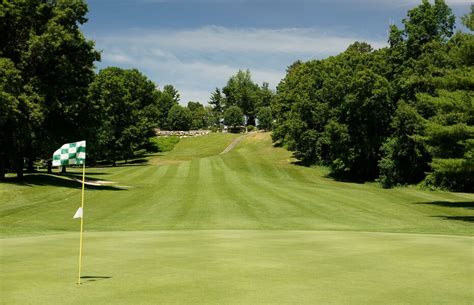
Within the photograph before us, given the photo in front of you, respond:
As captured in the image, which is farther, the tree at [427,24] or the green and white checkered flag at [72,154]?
the tree at [427,24]

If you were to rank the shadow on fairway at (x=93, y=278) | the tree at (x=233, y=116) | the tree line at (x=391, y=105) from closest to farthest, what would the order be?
the shadow on fairway at (x=93, y=278) → the tree line at (x=391, y=105) → the tree at (x=233, y=116)

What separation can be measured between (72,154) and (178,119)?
5578 inches

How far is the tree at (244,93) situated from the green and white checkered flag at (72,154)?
464 feet

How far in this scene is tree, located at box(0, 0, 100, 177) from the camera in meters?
38.2

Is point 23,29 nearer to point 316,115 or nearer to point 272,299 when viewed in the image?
point 272,299

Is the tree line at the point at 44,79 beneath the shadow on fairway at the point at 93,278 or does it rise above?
above

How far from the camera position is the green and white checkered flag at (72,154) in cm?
1138

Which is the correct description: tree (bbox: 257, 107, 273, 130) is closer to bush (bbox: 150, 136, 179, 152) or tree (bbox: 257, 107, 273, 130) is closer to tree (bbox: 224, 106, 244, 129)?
tree (bbox: 224, 106, 244, 129)

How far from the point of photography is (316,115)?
240 feet

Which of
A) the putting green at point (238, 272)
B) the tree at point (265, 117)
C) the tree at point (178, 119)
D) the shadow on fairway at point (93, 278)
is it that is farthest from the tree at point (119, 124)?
the shadow on fairway at point (93, 278)

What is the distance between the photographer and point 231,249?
1524cm

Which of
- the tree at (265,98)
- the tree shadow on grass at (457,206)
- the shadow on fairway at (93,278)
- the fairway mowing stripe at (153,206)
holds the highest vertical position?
the tree at (265,98)

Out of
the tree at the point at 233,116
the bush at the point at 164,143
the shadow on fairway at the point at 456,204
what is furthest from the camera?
the tree at the point at 233,116

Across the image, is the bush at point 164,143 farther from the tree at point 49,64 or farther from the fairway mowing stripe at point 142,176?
the tree at point 49,64
